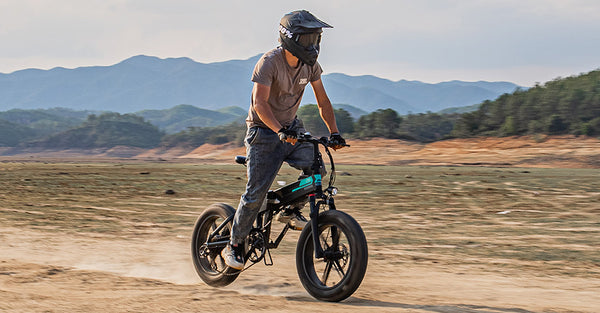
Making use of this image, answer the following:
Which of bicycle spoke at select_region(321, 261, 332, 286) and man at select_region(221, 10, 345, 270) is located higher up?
man at select_region(221, 10, 345, 270)

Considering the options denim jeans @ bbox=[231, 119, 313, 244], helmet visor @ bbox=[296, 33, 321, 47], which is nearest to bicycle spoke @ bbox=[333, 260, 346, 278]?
denim jeans @ bbox=[231, 119, 313, 244]

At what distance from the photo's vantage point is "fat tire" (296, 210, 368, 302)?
16.2ft

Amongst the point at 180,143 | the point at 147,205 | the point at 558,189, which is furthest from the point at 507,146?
the point at 180,143

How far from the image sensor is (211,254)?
6234 mm

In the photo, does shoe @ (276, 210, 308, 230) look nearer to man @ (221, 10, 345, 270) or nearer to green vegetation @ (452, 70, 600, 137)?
man @ (221, 10, 345, 270)

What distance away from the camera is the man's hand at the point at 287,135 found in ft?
16.4

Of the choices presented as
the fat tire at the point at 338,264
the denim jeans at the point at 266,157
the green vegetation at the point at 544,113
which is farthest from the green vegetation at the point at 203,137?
the fat tire at the point at 338,264

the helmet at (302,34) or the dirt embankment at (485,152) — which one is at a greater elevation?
the helmet at (302,34)

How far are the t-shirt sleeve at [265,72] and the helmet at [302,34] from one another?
0.20m

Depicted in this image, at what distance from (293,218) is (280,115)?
3.10 ft

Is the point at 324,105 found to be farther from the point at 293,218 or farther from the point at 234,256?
the point at 234,256

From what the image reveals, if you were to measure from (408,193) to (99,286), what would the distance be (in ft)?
Answer: 43.3

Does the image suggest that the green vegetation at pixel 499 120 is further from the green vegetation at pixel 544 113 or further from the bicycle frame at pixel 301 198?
the bicycle frame at pixel 301 198

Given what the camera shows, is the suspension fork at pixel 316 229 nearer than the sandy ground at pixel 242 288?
No
